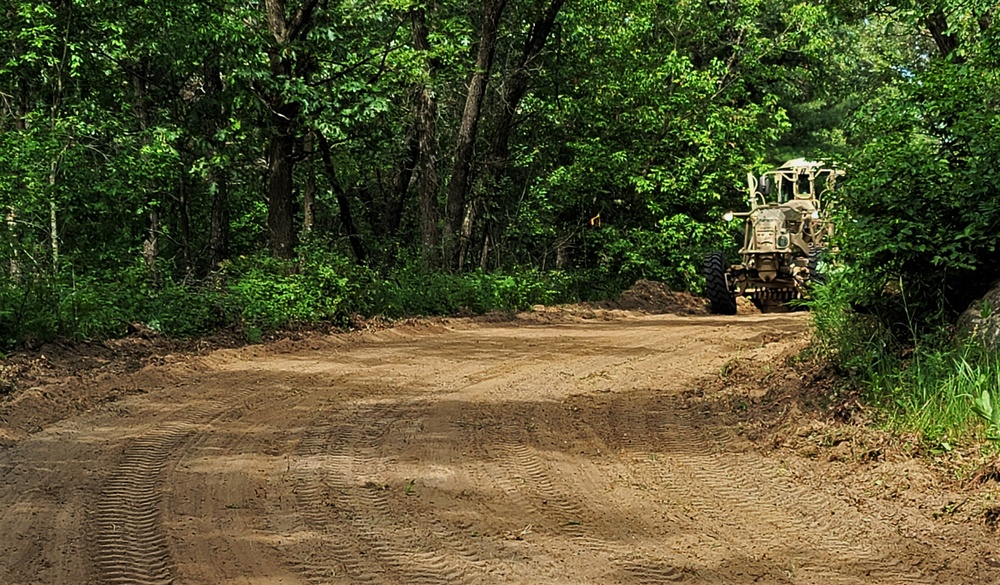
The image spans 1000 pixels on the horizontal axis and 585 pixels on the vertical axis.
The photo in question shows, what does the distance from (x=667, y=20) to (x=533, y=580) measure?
23.4 meters

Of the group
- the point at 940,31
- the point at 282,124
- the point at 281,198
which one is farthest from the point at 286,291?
the point at 940,31

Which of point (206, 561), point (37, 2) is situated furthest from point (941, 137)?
point (37, 2)

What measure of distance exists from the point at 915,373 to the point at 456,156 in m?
13.6

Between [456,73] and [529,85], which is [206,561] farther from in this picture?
[529,85]

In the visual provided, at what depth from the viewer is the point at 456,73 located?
62.0 feet

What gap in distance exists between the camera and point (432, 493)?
18.8ft

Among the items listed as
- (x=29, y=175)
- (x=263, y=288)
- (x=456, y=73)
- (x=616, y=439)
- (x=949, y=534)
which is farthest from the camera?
(x=456, y=73)

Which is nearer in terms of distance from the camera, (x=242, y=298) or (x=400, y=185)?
(x=242, y=298)

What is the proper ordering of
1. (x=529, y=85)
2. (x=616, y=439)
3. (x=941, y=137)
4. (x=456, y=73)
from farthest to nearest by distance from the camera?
(x=529, y=85), (x=456, y=73), (x=941, y=137), (x=616, y=439)

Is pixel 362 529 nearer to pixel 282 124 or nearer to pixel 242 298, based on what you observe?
pixel 242 298

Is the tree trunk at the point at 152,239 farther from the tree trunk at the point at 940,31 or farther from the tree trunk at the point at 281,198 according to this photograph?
the tree trunk at the point at 940,31

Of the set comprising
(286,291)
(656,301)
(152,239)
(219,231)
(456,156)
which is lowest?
(656,301)

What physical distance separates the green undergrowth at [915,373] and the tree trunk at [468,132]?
11.1 metres

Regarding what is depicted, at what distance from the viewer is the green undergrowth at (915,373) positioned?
21.1 feet
